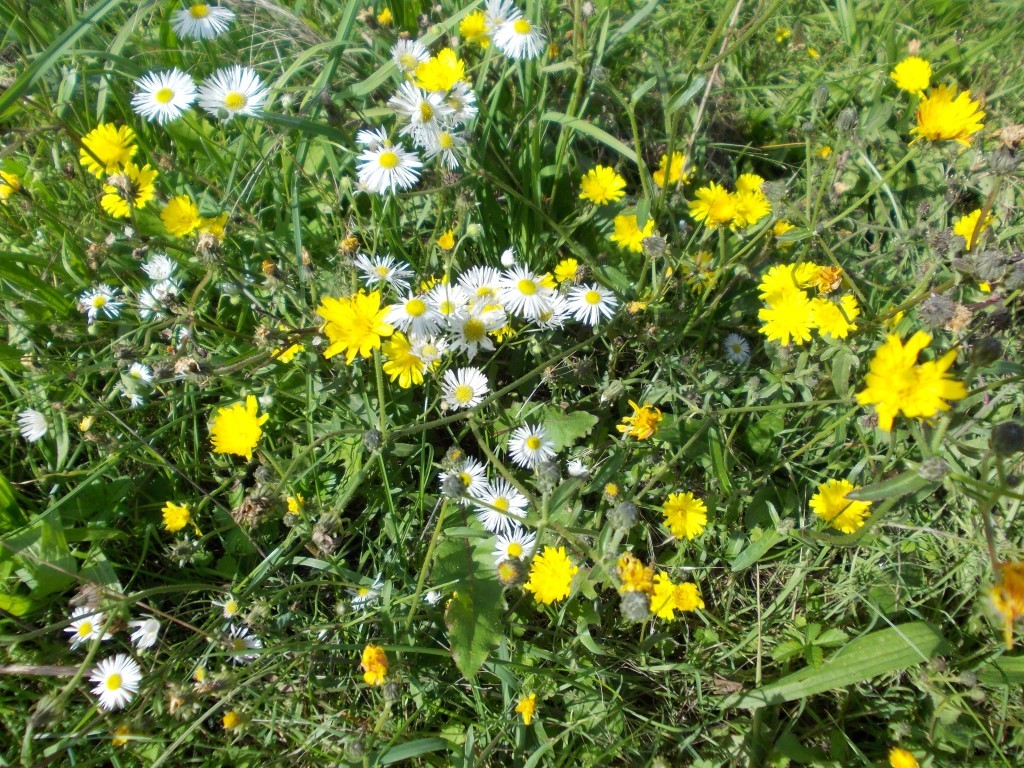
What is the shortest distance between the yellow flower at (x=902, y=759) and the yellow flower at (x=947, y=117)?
206 cm

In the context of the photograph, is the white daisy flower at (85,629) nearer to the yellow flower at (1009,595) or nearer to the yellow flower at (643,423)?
the yellow flower at (643,423)

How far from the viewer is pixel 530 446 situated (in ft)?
8.05

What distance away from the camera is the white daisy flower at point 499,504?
2.36 m

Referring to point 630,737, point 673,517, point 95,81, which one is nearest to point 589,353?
point 673,517

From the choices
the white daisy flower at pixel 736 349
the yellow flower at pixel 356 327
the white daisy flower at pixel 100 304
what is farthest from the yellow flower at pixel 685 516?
the white daisy flower at pixel 100 304

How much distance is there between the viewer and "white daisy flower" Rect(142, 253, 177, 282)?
8.85 feet

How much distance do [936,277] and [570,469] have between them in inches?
67.8

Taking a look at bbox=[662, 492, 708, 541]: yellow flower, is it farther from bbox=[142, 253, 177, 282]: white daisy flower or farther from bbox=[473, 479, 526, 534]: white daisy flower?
bbox=[142, 253, 177, 282]: white daisy flower

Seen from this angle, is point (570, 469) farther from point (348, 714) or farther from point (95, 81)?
point (95, 81)

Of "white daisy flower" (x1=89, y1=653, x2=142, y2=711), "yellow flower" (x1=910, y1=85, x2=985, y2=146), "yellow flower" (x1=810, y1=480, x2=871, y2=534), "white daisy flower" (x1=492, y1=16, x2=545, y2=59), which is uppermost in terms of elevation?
"white daisy flower" (x1=492, y1=16, x2=545, y2=59)

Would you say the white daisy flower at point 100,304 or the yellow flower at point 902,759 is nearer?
the yellow flower at point 902,759

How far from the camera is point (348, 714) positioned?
223 centimetres

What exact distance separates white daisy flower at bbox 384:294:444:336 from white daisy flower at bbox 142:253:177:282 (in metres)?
1.08

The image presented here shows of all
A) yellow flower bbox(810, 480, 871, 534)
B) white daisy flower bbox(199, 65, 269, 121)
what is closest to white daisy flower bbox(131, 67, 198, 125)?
white daisy flower bbox(199, 65, 269, 121)
